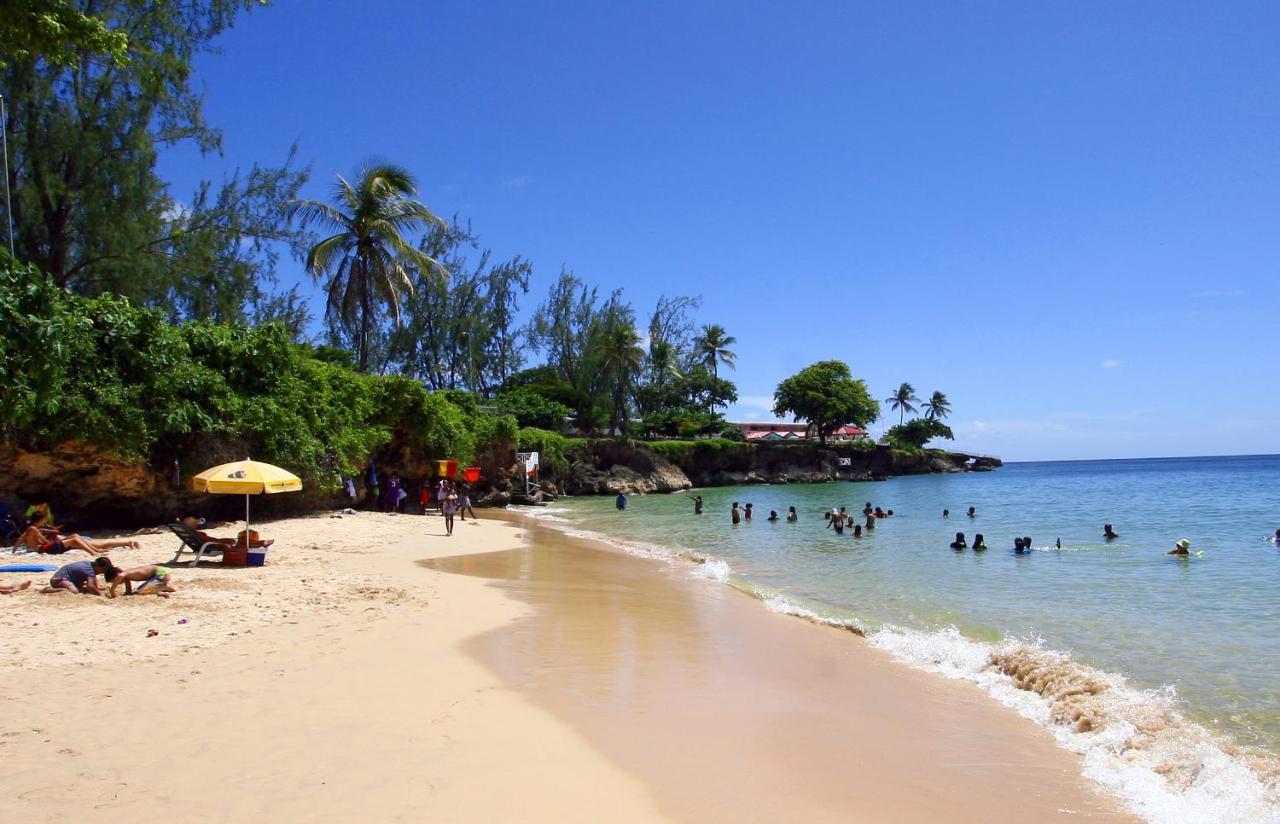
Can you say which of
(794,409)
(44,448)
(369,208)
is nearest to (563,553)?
(44,448)

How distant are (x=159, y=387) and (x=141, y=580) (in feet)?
26.1

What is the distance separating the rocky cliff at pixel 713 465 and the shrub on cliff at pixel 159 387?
979 inches

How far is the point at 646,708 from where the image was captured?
6.29m

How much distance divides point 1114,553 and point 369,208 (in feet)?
87.5

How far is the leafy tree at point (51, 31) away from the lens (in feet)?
23.1

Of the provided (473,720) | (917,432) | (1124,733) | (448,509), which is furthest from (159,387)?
(917,432)

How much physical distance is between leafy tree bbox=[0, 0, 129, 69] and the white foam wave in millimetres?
10981

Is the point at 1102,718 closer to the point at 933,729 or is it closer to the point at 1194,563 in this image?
the point at 933,729

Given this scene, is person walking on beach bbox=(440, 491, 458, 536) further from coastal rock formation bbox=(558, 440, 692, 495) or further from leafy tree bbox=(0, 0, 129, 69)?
coastal rock formation bbox=(558, 440, 692, 495)

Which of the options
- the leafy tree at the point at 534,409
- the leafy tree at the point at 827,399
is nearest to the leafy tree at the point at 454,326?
the leafy tree at the point at 534,409

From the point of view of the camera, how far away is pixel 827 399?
235 feet

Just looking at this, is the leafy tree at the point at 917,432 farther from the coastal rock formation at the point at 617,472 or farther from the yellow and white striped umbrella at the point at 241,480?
the yellow and white striped umbrella at the point at 241,480

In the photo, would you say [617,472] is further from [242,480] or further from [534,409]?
[242,480]

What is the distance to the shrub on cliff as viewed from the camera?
1340 centimetres
